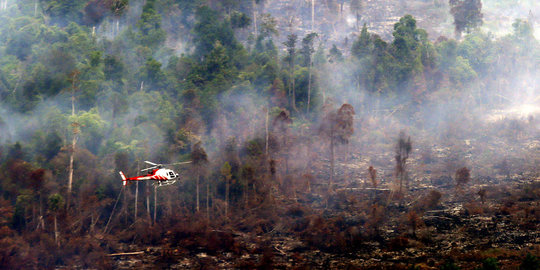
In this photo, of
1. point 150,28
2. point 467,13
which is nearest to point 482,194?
point 467,13

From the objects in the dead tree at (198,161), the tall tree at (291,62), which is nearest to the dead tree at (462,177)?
the tall tree at (291,62)

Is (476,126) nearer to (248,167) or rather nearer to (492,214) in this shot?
(492,214)

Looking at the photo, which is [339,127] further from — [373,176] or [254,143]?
[254,143]

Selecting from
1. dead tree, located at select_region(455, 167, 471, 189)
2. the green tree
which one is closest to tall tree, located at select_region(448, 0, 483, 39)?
dead tree, located at select_region(455, 167, 471, 189)

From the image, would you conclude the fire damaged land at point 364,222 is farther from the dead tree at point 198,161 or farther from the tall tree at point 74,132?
the tall tree at point 74,132

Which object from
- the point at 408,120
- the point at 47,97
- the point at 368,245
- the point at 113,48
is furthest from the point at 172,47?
the point at 368,245

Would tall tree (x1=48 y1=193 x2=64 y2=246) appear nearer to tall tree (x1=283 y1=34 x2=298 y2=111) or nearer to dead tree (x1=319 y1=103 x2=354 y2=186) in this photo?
dead tree (x1=319 y1=103 x2=354 y2=186)
